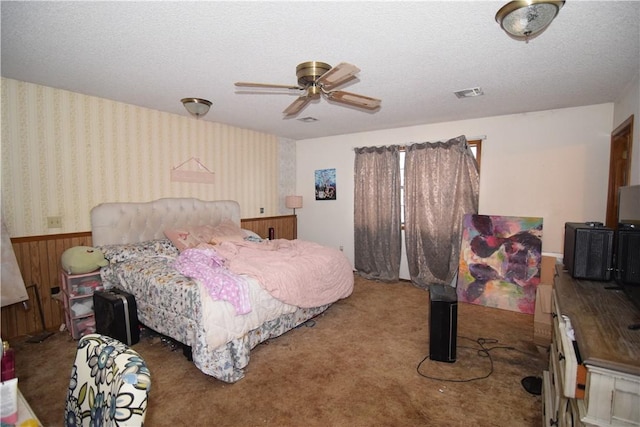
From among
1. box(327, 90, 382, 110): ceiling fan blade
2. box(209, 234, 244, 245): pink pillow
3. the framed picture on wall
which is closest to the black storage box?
box(209, 234, 244, 245): pink pillow

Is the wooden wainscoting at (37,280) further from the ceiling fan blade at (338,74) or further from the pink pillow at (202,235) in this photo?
the ceiling fan blade at (338,74)

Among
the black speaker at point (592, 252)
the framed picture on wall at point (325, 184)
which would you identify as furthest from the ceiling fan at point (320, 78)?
the framed picture on wall at point (325, 184)

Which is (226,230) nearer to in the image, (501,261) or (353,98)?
(353,98)

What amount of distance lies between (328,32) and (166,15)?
96cm

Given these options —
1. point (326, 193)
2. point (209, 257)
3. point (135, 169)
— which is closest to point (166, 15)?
point (209, 257)

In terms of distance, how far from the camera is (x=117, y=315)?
2.70 metres

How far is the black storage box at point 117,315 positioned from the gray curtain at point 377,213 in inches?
134

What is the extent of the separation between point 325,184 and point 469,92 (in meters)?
3.01

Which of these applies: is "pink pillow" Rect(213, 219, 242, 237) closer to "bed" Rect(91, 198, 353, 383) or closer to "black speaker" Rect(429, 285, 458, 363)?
"bed" Rect(91, 198, 353, 383)

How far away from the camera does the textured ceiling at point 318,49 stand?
171 cm

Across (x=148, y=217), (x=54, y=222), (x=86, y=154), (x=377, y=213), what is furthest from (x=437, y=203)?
(x=54, y=222)

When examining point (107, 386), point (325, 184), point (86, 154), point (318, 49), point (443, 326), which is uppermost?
point (318, 49)

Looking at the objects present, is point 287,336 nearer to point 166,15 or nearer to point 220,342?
point 220,342

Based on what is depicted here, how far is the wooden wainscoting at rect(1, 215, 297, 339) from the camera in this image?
294 cm
